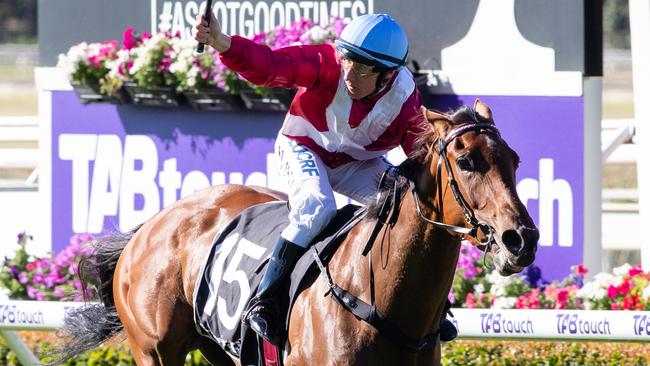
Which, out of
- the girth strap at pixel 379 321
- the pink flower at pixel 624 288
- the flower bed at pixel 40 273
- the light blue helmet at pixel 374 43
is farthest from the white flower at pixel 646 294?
the flower bed at pixel 40 273

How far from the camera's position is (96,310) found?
591 cm

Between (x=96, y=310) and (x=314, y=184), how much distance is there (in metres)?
1.83

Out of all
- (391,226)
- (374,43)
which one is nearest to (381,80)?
(374,43)

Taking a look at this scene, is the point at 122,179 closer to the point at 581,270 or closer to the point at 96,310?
the point at 96,310

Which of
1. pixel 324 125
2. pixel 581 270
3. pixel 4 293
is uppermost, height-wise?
pixel 324 125

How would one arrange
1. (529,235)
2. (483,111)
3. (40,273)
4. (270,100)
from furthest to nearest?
1. (40,273)
2. (270,100)
3. (483,111)
4. (529,235)

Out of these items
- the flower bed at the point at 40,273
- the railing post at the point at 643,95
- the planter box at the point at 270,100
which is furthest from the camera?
the flower bed at the point at 40,273

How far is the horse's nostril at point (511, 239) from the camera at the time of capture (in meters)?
3.61

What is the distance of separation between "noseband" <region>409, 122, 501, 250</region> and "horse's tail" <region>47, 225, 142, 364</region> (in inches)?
88.3

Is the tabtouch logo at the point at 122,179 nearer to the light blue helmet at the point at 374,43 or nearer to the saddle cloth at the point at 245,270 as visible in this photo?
the saddle cloth at the point at 245,270

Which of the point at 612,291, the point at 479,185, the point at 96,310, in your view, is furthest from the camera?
the point at 612,291

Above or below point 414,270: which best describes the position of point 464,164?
above

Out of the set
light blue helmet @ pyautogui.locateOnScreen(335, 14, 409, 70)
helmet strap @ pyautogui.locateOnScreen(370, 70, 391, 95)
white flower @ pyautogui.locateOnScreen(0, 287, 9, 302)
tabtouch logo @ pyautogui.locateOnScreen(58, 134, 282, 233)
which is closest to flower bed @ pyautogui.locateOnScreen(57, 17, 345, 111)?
tabtouch logo @ pyautogui.locateOnScreen(58, 134, 282, 233)

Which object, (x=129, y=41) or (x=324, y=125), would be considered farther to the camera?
(x=129, y=41)
